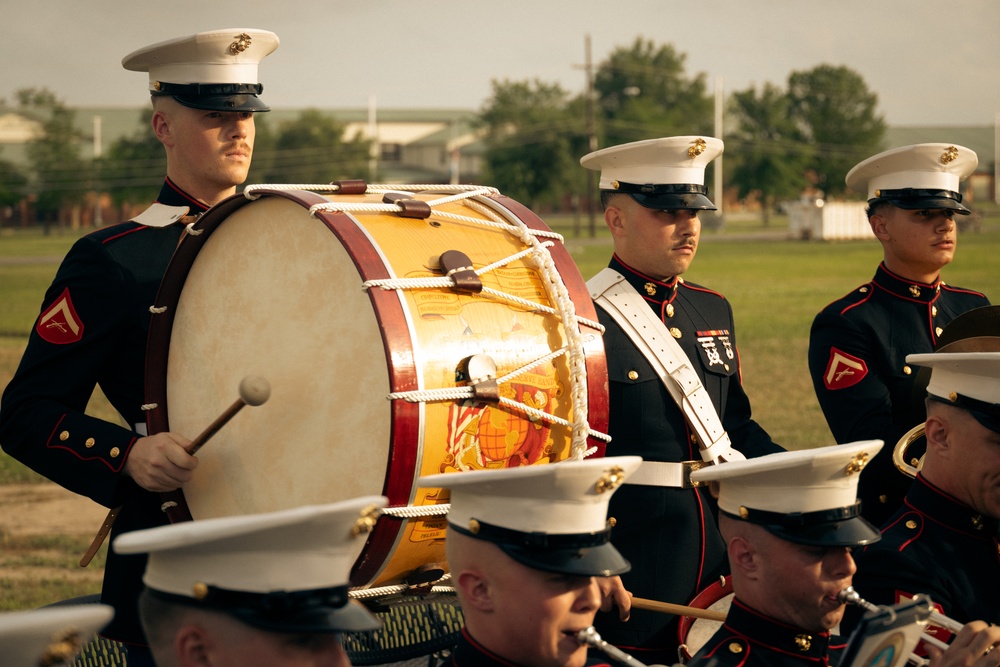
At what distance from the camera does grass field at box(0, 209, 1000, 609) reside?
1052 centimetres

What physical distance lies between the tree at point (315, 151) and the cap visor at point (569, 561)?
62607 mm

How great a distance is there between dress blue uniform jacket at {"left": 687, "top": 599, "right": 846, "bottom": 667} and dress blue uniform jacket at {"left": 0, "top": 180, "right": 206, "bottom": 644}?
1441 millimetres

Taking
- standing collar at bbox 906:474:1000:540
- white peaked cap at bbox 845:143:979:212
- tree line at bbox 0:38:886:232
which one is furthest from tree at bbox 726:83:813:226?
standing collar at bbox 906:474:1000:540

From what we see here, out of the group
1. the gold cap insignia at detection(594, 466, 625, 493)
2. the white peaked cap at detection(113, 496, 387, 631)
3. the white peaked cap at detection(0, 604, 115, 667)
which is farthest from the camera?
the gold cap insignia at detection(594, 466, 625, 493)

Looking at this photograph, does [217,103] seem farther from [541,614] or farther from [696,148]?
[541,614]

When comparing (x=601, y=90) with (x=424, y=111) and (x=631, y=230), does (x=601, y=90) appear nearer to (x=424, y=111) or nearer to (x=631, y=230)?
(x=424, y=111)

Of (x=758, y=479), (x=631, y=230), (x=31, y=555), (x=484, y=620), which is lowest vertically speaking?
(x=31, y=555)

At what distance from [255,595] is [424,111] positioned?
334 feet

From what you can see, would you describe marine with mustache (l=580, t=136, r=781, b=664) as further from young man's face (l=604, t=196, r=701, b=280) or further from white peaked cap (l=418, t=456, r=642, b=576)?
white peaked cap (l=418, t=456, r=642, b=576)

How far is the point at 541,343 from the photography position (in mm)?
3055

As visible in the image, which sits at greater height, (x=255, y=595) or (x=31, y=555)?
(x=255, y=595)

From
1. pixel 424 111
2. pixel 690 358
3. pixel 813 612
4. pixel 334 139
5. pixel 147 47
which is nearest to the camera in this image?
pixel 813 612

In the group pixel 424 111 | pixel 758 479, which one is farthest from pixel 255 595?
pixel 424 111

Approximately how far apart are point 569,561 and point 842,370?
246 centimetres
